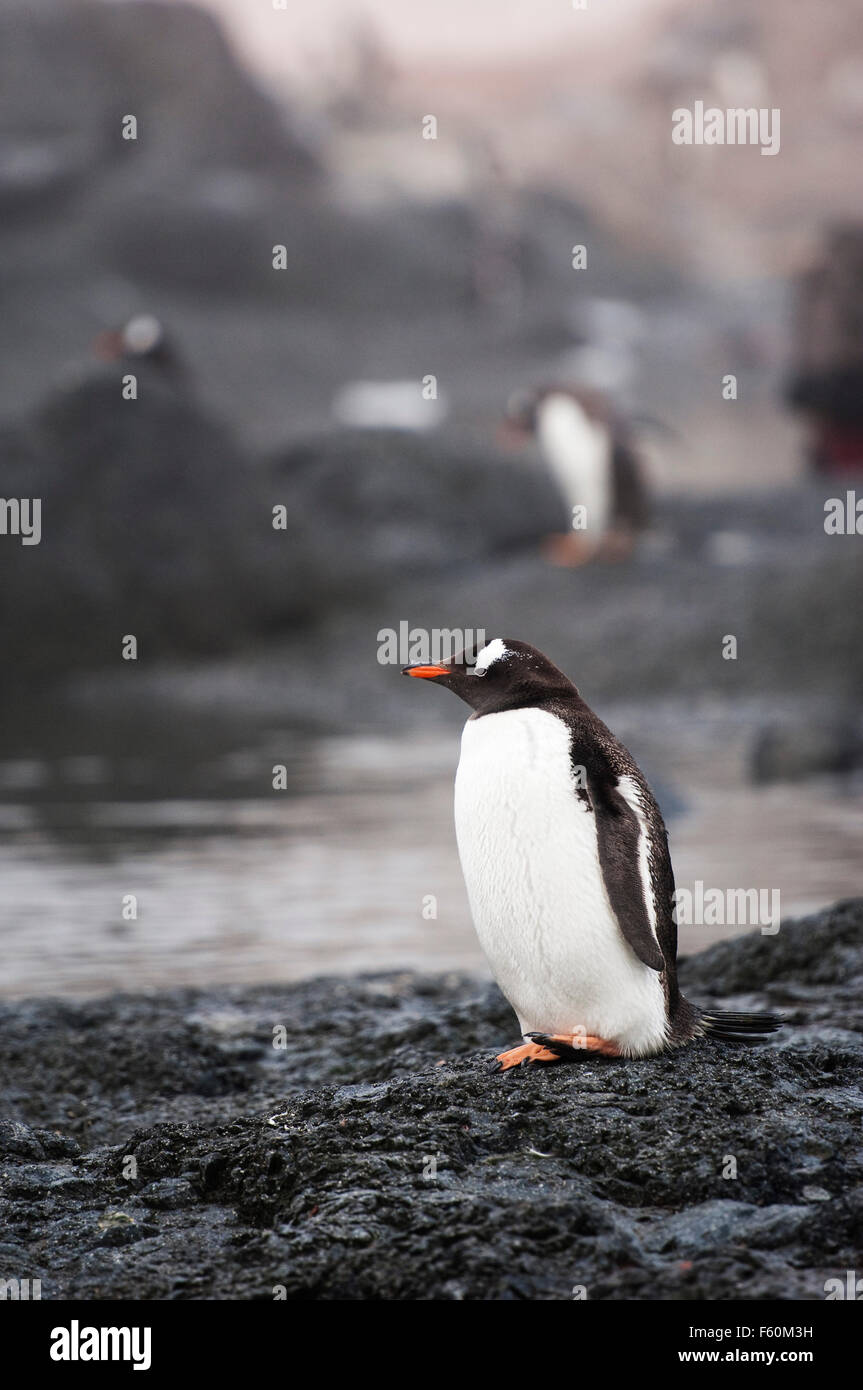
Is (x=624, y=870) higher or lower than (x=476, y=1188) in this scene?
higher

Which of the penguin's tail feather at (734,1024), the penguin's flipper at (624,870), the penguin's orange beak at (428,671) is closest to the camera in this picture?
the penguin's flipper at (624,870)

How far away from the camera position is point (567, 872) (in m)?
3.48

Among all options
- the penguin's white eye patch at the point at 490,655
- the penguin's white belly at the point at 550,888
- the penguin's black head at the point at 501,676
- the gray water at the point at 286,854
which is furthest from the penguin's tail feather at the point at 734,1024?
the gray water at the point at 286,854

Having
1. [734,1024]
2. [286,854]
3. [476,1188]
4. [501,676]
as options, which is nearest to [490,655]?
[501,676]

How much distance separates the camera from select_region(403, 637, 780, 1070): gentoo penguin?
347 centimetres

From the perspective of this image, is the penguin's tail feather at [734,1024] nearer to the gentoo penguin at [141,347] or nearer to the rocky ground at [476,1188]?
the rocky ground at [476,1188]

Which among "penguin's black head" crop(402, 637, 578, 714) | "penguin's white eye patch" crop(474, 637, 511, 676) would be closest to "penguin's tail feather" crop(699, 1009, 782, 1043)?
"penguin's black head" crop(402, 637, 578, 714)

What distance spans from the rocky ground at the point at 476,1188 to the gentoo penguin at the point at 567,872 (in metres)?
0.11

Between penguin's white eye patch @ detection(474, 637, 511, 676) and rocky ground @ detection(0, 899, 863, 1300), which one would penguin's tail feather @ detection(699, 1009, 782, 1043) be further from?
penguin's white eye patch @ detection(474, 637, 511, 676)

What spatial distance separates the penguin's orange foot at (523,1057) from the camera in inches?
136

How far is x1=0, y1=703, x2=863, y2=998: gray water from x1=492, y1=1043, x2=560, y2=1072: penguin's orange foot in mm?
2743

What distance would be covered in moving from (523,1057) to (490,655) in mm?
886

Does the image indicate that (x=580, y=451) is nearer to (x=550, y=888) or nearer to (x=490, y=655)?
(x=490, y=655)
